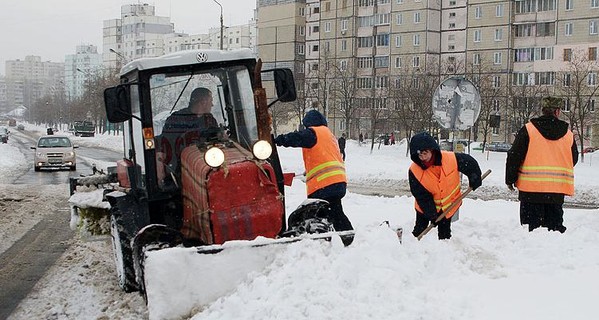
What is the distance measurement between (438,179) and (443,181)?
0.05 m

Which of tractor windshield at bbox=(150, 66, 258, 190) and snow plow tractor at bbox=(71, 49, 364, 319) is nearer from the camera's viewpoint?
snow plow tractor at bbox=(71, 49, 364, 319)

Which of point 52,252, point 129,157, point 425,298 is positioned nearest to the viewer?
point 425,298

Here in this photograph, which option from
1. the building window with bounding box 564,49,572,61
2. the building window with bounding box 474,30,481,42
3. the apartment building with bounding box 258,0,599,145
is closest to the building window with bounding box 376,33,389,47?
the apartment building with bounding box 258,0,599,145

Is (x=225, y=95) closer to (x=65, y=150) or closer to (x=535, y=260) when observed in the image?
(x=535, y=260)

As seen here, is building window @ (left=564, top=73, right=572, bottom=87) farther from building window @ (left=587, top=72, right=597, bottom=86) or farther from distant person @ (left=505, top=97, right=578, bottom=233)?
distant person @ (left=505, top=97, right=578, bottom=233)

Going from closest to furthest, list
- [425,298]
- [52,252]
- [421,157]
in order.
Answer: [425,298]
[421,157]
[52,252]

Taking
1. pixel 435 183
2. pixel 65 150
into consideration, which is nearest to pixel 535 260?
pixel 435 183

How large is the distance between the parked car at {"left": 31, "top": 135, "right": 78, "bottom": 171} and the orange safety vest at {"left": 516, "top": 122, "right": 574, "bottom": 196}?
78.5 ft

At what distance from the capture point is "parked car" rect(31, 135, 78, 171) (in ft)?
90.3

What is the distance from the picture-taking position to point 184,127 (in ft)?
23.2

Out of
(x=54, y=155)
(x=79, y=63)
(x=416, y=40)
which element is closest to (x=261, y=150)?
(x=54, y=155)

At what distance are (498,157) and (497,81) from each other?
2145 centimetres

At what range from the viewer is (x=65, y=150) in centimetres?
2806

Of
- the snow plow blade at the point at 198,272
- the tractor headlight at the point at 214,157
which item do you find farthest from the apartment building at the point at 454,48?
the snow plow blade at the point at 198,272
